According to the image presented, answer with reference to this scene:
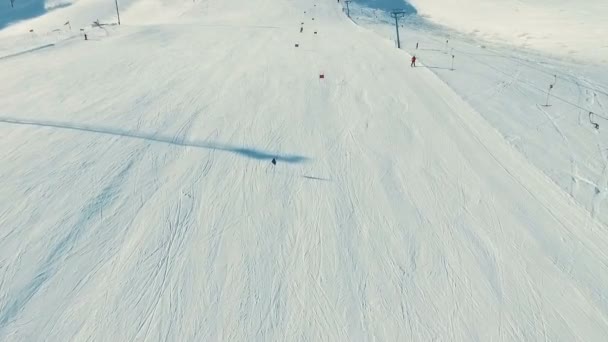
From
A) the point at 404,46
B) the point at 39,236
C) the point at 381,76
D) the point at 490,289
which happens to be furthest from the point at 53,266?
the point at 404,46

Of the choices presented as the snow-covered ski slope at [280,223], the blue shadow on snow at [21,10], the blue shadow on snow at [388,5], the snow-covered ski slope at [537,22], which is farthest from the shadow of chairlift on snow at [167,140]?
the blue shadow on snow at [21,10]

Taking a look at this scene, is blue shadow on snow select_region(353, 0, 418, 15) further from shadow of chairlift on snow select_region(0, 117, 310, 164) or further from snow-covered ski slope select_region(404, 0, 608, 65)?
shadow of chairlift on snow select_region(0, 117, 310, 164)

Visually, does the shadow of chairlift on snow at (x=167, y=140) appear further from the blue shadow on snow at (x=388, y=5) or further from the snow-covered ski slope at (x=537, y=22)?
the blue shadow on snow at (x=388, y=5)

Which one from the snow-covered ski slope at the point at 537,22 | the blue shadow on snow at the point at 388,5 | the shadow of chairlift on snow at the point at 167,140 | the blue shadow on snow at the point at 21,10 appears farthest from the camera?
the blue shadow on snow at the point at 21,10

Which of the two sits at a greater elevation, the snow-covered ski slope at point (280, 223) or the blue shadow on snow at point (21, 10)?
the blue shadow on snow at point (21, 10)

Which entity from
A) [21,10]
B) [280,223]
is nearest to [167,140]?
[280,223]

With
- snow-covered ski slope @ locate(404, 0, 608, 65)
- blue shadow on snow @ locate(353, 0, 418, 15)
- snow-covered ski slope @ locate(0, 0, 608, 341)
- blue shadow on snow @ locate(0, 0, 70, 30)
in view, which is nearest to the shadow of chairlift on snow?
snow-covered ski slope @ locate(0, 0, 608, 341)
